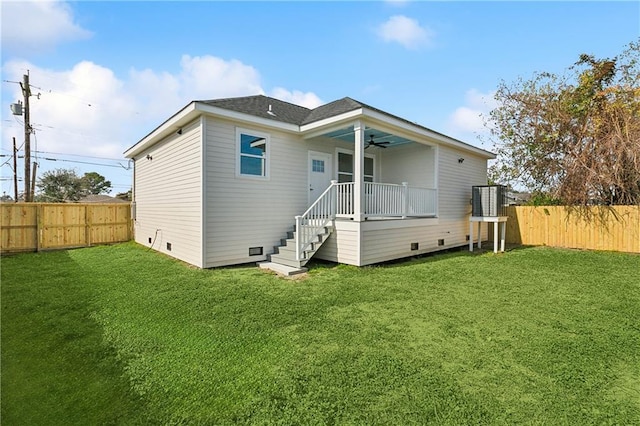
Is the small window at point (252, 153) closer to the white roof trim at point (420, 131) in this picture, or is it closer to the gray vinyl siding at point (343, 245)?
the gray vinyl siding at point (343, 245)

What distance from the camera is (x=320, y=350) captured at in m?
3.04

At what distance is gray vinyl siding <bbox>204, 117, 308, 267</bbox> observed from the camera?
6.58 meters

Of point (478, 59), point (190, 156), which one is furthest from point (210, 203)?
point (478, 59)

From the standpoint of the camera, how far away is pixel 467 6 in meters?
7.16

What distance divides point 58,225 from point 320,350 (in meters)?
10.8

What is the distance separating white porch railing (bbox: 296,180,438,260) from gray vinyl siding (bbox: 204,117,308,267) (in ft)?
2.61

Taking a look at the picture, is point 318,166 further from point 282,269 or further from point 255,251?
point 282,269

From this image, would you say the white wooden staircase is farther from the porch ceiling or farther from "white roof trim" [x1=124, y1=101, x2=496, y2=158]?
the porch ceiling

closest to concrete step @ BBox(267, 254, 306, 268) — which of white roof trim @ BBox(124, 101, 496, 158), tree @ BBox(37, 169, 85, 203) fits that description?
white roof trim @ BBox(124, 101, 496, 158)

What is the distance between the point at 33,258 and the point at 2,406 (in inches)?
313

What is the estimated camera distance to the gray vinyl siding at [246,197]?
21.6 feet

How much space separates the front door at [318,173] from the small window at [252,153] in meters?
1.45

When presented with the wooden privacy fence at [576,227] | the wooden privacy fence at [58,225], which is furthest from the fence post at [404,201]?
the wooden privacy fence at [58,225]

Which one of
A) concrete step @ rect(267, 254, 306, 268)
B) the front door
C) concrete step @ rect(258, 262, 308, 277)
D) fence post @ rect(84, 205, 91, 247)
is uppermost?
the front door
